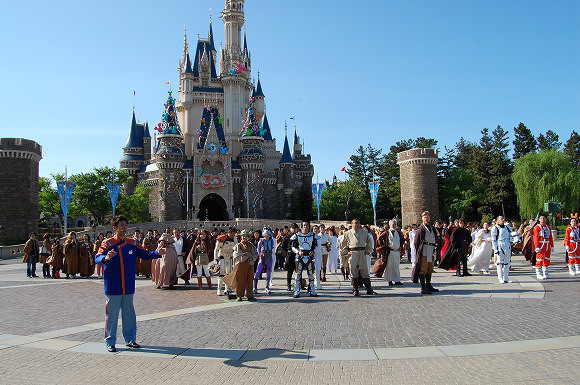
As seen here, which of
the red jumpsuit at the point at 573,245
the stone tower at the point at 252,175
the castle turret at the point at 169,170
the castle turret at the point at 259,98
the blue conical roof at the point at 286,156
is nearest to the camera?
the red jumpsuit at the point at 573,245

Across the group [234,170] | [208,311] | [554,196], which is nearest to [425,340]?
[208,311]

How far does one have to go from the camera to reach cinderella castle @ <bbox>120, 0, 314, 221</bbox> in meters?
60.8

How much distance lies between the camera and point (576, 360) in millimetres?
5973

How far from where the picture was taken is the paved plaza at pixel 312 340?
5784 millimetres

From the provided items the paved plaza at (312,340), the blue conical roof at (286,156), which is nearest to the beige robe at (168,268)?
the paved plaza at (312,340)

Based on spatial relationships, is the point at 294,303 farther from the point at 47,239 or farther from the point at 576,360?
the point at 47,239

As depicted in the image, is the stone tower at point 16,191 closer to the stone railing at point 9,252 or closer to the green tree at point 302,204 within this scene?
the stone railing at point 9,252

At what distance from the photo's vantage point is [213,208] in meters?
67.9

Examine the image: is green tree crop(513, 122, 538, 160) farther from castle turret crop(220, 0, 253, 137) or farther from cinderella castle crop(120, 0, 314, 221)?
castle turret crop(220, 0, 253, 137)

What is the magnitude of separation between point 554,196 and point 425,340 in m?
45.4

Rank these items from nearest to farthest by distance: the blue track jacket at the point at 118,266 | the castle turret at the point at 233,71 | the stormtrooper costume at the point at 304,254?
the blue track jacket at the point at 118,266
the stormtrooper costume at the point at 304,254
the castle turret at the point at 233,71

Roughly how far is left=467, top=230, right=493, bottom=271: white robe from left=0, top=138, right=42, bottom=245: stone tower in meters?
38.5

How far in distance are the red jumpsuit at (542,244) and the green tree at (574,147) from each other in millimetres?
63718

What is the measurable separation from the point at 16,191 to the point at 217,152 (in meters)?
25.8
